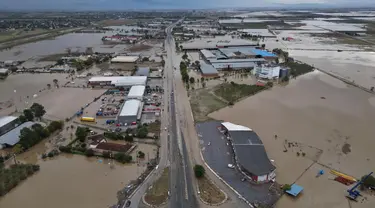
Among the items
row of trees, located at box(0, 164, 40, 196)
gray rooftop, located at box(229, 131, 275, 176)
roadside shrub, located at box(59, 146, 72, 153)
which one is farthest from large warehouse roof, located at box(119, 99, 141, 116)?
gray rooftop, located at box(229, 131, 275, 176)

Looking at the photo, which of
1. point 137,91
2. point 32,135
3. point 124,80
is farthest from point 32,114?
point 124,80

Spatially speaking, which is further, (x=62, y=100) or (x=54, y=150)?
(x=62, y=100)

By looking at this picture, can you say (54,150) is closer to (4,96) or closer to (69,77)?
Answer: (4,96)

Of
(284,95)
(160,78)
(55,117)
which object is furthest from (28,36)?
(284,95)


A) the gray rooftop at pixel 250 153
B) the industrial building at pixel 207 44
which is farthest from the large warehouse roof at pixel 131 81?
the industrial building at pixel 207 44

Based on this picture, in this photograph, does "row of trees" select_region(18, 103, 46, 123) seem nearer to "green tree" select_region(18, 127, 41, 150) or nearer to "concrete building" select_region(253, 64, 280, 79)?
"green tree" select_region(18, 127, 41, 150)
